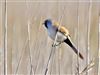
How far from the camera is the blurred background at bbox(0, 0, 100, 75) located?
2.05 meters

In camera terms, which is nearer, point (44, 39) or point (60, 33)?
point (44, 39)

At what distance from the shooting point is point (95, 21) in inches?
96.2

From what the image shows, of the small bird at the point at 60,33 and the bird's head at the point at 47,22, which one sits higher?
the bird's head at the point at 47,22

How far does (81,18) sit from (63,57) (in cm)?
39

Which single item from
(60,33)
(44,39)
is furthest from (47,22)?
(44,39)

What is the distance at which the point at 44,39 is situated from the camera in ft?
7.38

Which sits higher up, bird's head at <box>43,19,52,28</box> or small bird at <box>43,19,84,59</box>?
bird's head at <box>43,19,52,28</box>

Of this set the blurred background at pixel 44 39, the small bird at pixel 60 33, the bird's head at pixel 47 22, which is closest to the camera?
the blurred background at pixel 44 39

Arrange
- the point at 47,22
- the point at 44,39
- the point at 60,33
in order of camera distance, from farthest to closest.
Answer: the point at 47,22 < the point at 60,33 < the point at 44,39

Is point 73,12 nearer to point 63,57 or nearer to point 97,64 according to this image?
point 63,57

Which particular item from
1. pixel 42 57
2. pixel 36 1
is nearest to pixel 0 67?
pixel 42 57

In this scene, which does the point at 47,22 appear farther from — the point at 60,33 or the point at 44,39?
the point at 44,39

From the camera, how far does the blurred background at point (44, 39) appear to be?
2049mm

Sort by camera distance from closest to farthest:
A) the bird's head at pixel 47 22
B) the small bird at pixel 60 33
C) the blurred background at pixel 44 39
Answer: the blurred background at pixel 44 39, the small bird at pixel 60 33, the bird's head at pixel 47 22
